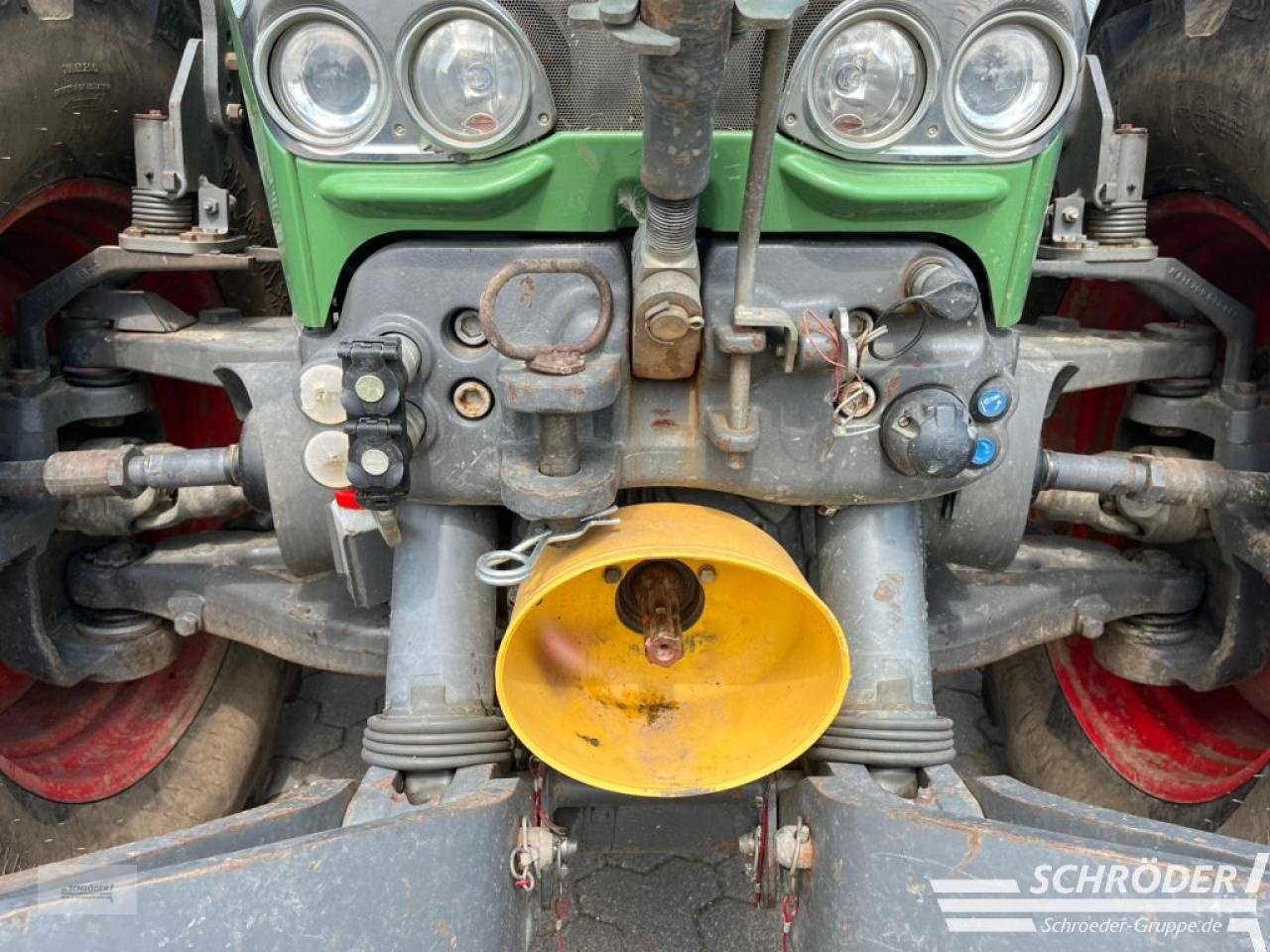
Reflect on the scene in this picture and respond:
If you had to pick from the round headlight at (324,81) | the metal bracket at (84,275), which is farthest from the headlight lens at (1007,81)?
the metal bracket at (84,275)

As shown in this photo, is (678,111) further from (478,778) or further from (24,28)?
(24,28)

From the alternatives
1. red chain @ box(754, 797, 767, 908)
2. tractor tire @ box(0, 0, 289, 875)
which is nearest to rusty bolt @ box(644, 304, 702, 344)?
red chain @ box(754, 797, 767, 908)

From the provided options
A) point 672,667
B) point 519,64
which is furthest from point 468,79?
point 672,667

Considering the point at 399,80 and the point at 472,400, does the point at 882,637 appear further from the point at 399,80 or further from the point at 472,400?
the point at 399,80

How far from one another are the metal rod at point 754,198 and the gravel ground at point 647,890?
965 mm

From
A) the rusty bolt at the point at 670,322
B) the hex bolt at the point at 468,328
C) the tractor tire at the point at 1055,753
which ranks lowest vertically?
the tractor tire at the point at 1055,753

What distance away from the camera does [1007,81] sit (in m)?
1.20

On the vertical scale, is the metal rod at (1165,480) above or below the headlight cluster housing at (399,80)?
below

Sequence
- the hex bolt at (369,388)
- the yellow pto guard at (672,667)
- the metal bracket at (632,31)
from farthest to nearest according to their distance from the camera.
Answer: the yellow pto guard at (672,667), the hex bolt at (369,388), the metal bracket at (632,31)

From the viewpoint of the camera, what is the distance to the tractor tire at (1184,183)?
1.60 meters

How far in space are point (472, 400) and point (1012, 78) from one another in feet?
2.52

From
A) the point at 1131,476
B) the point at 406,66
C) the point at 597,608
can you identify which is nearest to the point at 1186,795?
the point at 1131,476

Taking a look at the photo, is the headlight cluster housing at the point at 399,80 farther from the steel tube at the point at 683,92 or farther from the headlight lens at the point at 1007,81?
the headlight lens at the point at 1007,81

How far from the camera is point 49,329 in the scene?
2.00m
